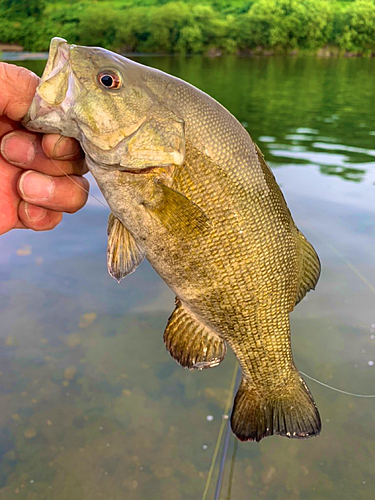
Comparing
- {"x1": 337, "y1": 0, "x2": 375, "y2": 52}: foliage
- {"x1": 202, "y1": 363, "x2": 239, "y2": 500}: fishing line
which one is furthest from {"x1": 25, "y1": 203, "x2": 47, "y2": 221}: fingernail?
{"x1": 337, "y1": 0, "x2": 375, "y2": 52}: foliage

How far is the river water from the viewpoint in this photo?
3080mm

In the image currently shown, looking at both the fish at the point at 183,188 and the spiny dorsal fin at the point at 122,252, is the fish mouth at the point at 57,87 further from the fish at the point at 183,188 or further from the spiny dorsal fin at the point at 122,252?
the spiny dorsal fin at the point at 122,252

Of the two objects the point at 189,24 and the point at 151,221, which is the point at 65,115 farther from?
the point at 189,24

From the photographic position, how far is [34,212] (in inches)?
97.5

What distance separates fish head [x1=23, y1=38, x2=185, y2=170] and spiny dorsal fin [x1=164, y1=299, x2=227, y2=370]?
83 cm

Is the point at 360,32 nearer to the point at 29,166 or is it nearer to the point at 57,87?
the point at 29,166

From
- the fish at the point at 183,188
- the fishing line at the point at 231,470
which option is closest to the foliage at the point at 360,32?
the fishing line at the point at 231,470

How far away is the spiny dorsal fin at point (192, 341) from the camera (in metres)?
2.18

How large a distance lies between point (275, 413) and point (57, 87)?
1.85m

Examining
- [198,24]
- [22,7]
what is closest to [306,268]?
[22,7]

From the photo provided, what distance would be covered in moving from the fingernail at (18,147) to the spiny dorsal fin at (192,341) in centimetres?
110

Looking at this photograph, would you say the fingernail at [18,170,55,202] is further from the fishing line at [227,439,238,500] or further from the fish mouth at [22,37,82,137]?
the fishing line at [227,439,238,500]

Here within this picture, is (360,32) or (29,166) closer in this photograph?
(29,166)

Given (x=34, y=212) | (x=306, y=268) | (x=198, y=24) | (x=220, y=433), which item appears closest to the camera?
(x=306, y=268)
